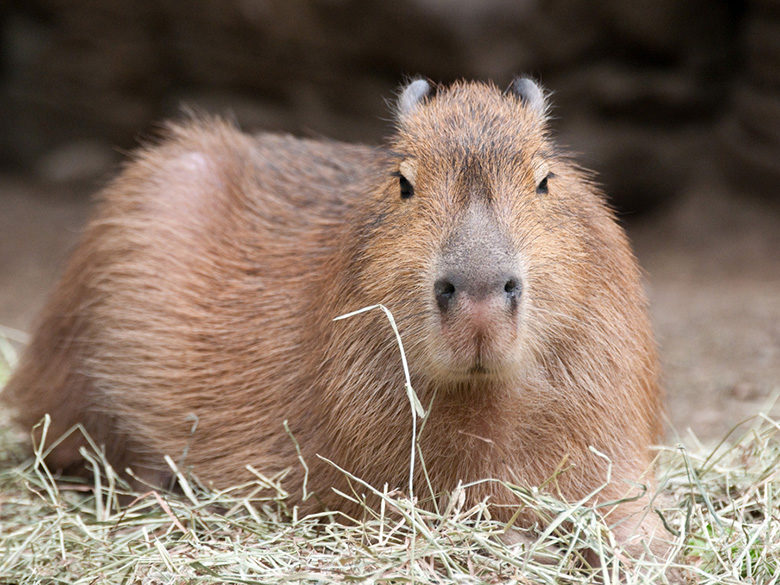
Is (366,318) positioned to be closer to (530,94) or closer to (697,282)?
(530,94)

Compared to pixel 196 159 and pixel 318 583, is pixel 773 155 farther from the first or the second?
pixel 318 583

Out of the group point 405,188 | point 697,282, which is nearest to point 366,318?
point 405,188

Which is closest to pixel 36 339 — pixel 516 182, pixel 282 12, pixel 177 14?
pixel 516 182

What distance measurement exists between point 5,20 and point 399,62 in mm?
4664

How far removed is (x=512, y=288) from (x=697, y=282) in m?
6.46

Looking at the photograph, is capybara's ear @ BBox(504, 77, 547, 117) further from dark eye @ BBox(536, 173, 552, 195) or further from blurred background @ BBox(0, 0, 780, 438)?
blurred background @ BBox(0, 0, 780, 438)

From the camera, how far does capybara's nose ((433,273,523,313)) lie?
293cm

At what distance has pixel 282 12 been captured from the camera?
915 centimetres

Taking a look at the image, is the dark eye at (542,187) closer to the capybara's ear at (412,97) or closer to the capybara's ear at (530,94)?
the capybara's ear at (530,94)

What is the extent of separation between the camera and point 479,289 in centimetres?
293

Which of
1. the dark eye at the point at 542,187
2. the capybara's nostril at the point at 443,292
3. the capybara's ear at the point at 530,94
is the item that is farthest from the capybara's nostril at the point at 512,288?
the capybara's ear at the point at 530,94

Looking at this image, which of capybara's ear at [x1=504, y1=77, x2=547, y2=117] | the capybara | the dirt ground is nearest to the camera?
the capybara

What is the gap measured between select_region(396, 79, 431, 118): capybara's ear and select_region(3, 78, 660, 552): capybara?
1cm

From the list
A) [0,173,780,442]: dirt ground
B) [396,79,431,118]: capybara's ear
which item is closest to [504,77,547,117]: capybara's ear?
[396,79,431,118]: capybara's ear
